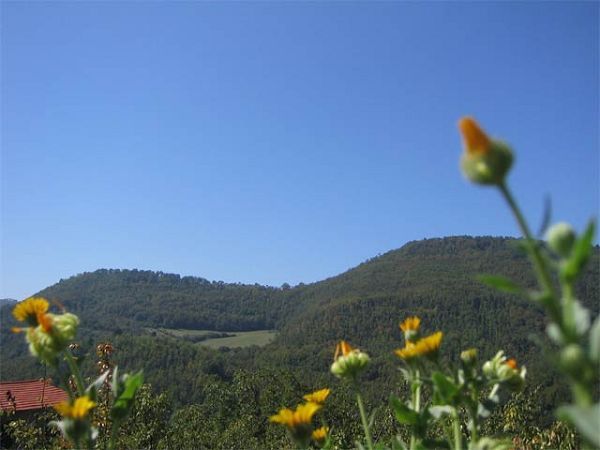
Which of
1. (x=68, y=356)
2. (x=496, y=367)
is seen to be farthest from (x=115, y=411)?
(x=496, y=367)

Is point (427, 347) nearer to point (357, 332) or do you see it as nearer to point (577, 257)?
point (577, 257)

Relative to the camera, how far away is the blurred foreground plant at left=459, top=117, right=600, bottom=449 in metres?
0.92

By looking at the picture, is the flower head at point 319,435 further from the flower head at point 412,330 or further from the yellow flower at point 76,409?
the yellow flower at point 76,409

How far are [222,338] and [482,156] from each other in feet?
610

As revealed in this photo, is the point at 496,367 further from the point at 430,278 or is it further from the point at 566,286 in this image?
the point at 430,278

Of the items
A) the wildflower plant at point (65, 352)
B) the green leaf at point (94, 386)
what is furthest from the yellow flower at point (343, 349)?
the green leaf at point (94, 386)

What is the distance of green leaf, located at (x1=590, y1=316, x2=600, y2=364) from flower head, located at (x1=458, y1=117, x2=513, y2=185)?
36cm

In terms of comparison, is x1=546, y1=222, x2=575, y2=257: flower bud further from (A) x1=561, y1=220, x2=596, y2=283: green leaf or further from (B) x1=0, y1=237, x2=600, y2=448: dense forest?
(B) x1=0, y1=237, x2=600, y2=448: dense forest

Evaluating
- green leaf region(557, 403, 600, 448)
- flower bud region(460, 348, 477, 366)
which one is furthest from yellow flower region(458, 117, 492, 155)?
flower bud region(460, 348, 477, 366)

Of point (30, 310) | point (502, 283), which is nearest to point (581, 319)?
point (502, 283)

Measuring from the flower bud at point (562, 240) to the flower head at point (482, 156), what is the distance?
160 millimetres

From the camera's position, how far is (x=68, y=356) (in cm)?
197

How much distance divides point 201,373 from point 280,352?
3210cm

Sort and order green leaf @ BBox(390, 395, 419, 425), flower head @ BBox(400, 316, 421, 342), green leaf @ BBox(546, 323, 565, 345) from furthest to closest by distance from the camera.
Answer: flower head @ BBox(400, 316, 421, 342) → green leaf @ BBox(390, 395, 419, 425) → green leaf @ BBox(546, 323, 565, 345)
